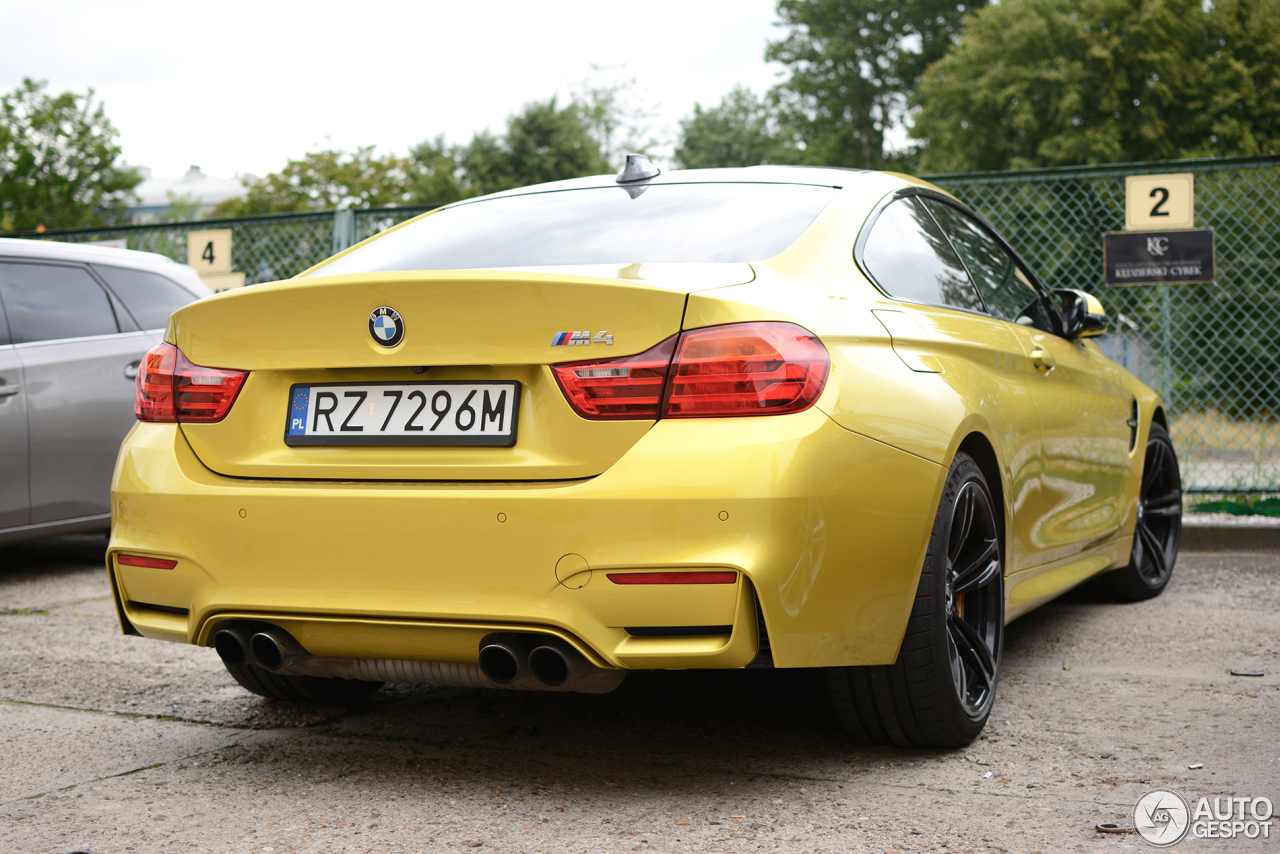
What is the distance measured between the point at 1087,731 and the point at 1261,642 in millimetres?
1518

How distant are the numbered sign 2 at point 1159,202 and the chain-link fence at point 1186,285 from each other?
81 millimetres

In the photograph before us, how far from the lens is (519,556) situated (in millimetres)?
2402

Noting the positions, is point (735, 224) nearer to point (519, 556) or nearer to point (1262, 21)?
point (519, 556)

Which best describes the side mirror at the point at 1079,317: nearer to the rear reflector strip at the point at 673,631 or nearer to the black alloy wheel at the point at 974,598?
the black alloy wheel at the point at 974,598

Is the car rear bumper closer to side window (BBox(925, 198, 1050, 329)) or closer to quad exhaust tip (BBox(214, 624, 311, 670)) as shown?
quad exhaust tip (BBox(214, 624, 311, 670))

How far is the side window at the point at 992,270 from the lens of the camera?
149 inches

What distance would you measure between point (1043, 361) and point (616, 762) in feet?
6.22

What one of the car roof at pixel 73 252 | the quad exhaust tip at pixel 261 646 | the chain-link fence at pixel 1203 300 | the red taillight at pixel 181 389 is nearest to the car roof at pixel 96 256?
the car roof at pixel 73 252

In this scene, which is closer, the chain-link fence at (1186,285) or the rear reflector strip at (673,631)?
the rear reflector strip at (673,631)

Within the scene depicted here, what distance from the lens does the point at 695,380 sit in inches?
93.8

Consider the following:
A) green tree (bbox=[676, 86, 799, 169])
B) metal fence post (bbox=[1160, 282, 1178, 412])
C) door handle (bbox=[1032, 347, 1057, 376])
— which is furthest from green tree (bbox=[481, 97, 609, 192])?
door handle (bbox=[1032, 347, 1057, 376])

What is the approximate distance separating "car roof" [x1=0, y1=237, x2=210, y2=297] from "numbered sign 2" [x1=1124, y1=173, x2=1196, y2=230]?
17.8 ft

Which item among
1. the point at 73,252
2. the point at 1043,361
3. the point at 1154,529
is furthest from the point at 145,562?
the point at 1154,529

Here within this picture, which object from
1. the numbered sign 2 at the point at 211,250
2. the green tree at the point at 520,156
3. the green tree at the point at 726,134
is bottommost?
the numbered sign 2 at the point at 211,250
